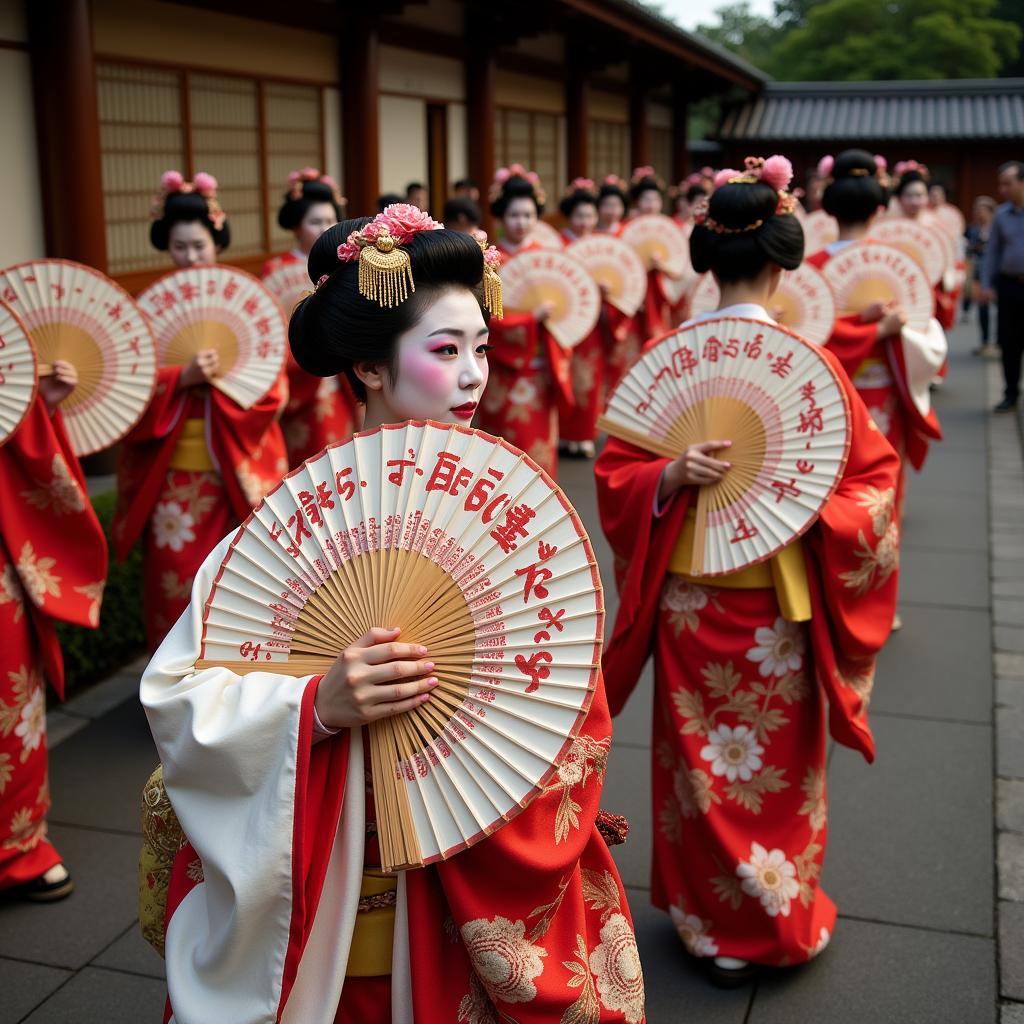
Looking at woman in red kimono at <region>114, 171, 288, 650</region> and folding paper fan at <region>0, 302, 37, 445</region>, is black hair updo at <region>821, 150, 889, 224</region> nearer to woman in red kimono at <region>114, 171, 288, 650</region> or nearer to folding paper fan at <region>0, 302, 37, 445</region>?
woman in red kimono at <region>114, 171, 288, 650</region>

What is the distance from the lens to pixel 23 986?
11.3 ft

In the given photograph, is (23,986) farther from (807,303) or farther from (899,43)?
(899,43)

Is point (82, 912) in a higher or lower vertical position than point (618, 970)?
lower

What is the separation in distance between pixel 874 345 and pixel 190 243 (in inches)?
122

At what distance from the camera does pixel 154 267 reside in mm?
8758

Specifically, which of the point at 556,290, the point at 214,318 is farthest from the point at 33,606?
the point at 556,290

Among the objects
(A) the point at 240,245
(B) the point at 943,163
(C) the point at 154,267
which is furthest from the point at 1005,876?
(B) the point at 943,163

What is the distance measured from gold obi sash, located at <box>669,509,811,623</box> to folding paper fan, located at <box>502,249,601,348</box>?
5465 mm

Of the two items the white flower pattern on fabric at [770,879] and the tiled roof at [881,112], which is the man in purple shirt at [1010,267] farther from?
the tiled roof at [881,112]

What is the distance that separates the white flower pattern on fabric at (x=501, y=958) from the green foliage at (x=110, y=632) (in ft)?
13.0

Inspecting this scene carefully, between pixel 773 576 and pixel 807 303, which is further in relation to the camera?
pixel 807 303

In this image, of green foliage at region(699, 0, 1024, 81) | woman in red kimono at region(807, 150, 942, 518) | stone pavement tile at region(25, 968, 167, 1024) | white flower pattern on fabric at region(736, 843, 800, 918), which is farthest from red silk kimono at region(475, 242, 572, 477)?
green foliage at region(699, 0, 1024, 81)

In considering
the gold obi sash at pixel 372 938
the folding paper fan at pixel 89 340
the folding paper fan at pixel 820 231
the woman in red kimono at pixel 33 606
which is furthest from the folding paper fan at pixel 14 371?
the folding paper fan at pixel 820 231

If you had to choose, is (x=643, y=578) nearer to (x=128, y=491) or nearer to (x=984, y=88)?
(x=128, y=491)
